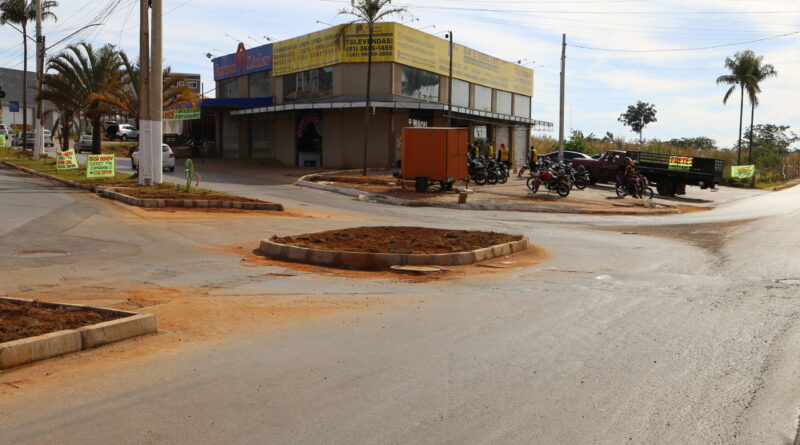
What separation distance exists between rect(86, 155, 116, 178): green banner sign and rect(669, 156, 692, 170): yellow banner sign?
25378 millimetres

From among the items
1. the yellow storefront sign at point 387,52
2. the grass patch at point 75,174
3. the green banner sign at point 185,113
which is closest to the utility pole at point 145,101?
the grass patch at point 75,174

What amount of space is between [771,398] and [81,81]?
3909 centimetres

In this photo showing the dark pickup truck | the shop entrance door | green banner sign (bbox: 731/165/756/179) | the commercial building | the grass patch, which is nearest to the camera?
the grass patch

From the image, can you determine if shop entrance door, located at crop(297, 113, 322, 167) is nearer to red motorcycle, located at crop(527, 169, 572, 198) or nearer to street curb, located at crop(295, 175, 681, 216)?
street curb, located at crop(295, 175, 681, 216)

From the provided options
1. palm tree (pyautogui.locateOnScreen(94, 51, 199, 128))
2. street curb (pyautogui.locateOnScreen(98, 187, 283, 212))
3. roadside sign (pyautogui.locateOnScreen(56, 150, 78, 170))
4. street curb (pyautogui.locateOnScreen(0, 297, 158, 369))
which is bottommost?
street curb (pyautogui.locateOnScreen(0, 297, 158, 369))

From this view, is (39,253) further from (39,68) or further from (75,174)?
(39,68)

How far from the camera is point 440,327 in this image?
23.4 ft

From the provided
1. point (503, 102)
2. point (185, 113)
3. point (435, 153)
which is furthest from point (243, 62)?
point (435, 153)

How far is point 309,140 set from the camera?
4369 cm

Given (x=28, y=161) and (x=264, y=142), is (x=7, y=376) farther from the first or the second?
(x=264, y=142)

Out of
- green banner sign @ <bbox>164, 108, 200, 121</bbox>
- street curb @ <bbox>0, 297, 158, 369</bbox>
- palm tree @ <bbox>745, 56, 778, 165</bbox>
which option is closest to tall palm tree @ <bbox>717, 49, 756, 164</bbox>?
palm tree @ <bbox>745, 56, 778, 165</bbox>

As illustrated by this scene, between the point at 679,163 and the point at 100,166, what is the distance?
26249mm

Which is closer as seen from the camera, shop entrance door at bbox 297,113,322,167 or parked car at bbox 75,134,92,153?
shop entrance door at bbox 297,113,322,167

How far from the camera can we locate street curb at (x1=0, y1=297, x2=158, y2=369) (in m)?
5.46
